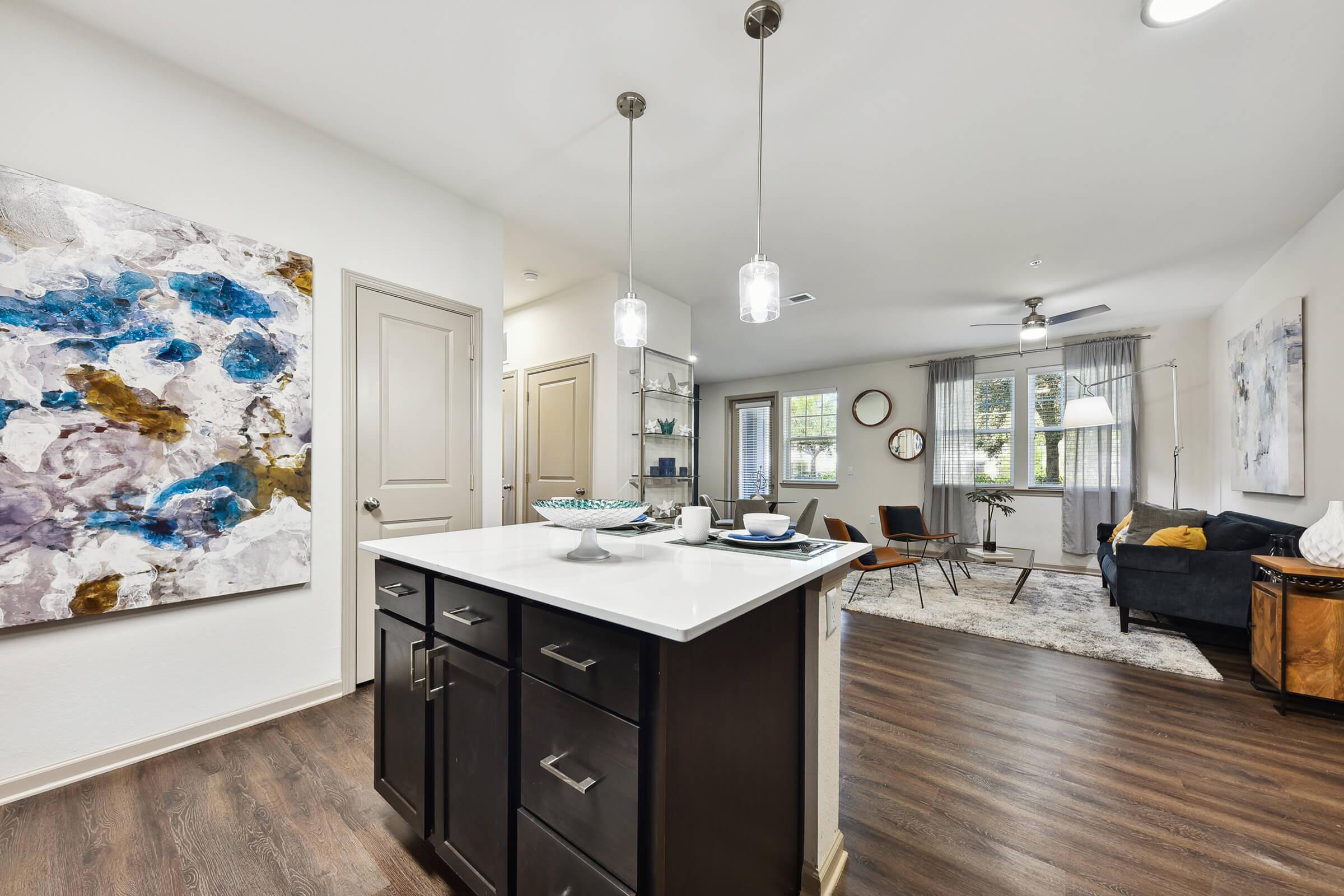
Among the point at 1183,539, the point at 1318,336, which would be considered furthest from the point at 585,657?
the point at 1318,336

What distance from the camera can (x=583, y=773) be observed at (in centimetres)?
100

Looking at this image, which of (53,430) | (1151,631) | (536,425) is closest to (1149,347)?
(1151,631)

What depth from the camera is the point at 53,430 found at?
1747mm

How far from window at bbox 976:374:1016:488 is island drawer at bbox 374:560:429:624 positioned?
669 cm

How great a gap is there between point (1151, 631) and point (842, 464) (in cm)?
424

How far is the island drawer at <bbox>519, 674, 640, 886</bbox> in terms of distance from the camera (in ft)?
3.05

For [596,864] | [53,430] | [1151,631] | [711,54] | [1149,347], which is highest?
[711,54]

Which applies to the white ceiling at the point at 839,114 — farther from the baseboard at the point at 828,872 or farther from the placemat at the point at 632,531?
the baseboard at the point at 828,872

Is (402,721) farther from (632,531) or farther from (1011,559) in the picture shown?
(1011,559)

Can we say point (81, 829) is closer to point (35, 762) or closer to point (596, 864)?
point (35, 762)

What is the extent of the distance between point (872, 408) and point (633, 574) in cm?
673

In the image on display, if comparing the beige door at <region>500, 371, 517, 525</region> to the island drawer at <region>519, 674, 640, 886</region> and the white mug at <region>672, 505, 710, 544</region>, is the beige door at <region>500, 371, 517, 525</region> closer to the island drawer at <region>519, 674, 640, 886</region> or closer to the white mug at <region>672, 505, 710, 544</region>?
the white mug at <region>672, 505, 710, 544</region>

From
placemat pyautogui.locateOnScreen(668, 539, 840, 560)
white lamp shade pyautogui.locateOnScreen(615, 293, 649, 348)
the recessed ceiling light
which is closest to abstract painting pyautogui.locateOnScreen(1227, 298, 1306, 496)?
the recessed ceiling light

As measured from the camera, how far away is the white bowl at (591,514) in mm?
1348
